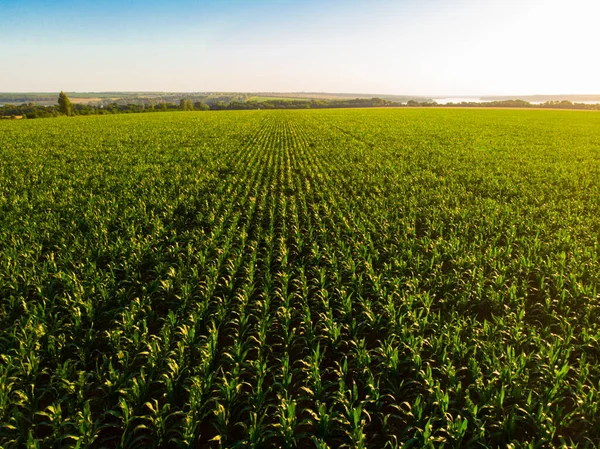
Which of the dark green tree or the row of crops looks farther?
the dark green tree

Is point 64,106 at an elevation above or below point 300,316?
above

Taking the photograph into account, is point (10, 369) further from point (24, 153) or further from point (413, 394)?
point (24, 153)

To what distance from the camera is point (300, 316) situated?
23.9 ft

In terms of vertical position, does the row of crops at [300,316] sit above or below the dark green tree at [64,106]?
below

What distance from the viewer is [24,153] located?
28.9 m

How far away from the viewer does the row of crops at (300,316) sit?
4684 mm

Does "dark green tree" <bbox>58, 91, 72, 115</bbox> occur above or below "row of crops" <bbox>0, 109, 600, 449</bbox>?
above

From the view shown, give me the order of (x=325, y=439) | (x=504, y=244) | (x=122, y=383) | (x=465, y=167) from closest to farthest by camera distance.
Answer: (x=325, y=439), (x=122, y=383), (x=504, y=244), (x=465, y=167)

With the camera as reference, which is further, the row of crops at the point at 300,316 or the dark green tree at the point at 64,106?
the dark green tree at the point at 64,106

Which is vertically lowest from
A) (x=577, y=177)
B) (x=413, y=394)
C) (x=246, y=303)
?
(x=413, y=394)

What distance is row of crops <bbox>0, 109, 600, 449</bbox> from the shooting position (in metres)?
4.68

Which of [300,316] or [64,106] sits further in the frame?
[64,106]

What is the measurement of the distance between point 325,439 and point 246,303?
3.52 m

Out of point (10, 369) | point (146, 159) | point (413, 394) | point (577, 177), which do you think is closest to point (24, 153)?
point (146, 159)
